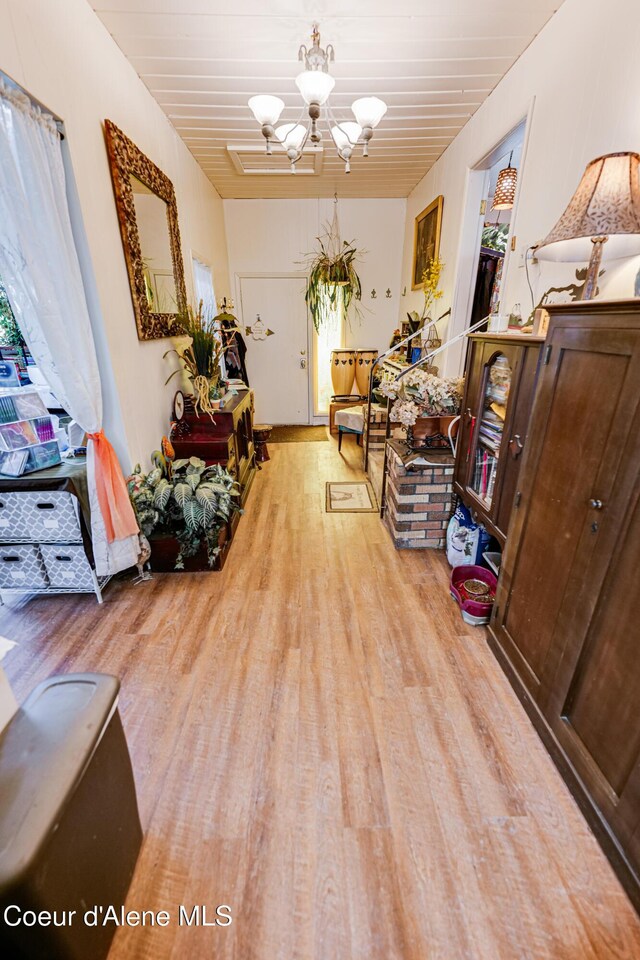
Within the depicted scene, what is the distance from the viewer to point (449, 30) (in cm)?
193

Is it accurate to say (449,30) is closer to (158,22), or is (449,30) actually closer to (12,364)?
(158,22)

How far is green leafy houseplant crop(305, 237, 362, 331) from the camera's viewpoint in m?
4.55

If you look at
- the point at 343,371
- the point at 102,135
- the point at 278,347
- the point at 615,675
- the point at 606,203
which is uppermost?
the point at 102,135

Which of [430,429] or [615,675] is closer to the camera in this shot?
[615,675]

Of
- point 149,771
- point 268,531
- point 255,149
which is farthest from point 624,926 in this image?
point 255,149

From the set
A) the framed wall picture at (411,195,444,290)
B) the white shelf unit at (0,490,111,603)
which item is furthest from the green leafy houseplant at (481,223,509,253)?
the white shelf unit at (0,490,111,603)

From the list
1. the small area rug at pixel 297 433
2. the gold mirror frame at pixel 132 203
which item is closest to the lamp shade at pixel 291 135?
the gold mirror frame at pixel 132 203

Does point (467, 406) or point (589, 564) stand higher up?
point (467, 406)

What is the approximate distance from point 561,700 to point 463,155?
3567 mm

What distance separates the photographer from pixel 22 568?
2.00 metres

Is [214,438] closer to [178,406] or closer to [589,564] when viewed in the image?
[178,406]

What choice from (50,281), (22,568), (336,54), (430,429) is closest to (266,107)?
(336,54)

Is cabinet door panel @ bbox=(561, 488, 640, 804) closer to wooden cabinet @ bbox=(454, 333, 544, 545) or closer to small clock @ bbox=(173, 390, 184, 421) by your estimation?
wooden cabinet @ bbox=(454, 333, 544, 545)

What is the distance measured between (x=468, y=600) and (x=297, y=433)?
3.68m
